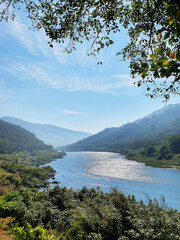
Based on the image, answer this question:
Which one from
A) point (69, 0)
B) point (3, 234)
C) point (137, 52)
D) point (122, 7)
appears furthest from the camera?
point (3, 234)

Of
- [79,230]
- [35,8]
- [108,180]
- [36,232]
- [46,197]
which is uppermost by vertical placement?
[35,8]

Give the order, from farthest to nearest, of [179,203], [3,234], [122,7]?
[179,203] → [3,234] → [122,7]

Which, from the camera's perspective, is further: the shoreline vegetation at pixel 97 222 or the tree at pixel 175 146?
the tree at pixel 175 146

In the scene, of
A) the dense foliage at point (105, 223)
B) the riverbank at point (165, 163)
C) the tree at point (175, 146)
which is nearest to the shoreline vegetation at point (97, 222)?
the dense foliage at point (105, 223)

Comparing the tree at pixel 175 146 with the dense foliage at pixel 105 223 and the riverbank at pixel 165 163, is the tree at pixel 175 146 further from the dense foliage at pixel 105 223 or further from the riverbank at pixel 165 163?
the dense foliage at pixel 105 223

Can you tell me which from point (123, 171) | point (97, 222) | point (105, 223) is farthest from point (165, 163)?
point (105, 223)

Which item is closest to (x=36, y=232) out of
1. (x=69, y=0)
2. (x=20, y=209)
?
(x=20, y=209)

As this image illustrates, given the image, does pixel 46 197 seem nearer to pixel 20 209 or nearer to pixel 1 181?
pixel 20 209

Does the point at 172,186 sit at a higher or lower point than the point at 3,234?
lower

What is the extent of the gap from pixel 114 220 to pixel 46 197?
15.4 m

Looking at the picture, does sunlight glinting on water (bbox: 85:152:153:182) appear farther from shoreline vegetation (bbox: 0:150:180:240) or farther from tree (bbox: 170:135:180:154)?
shoreline vegetation (bbox: 0:150:180:240)

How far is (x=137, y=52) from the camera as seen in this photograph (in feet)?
25.1

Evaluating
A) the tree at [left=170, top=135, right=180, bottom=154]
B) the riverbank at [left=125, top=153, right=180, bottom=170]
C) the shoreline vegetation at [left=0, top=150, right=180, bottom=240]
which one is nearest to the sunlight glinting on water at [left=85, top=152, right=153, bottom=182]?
the riverbank at [left=125, top=153, right=180, bottom=170]

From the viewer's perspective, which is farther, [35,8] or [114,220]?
→ [114,220]
